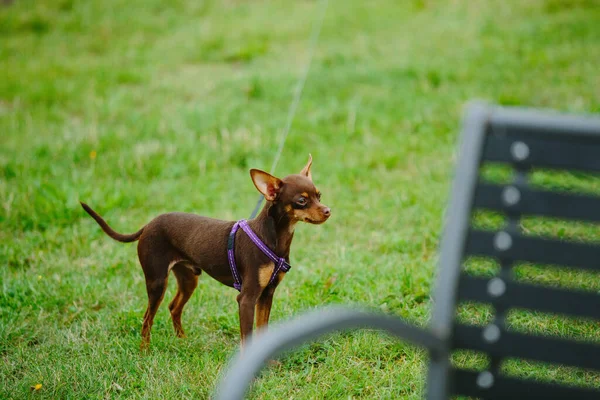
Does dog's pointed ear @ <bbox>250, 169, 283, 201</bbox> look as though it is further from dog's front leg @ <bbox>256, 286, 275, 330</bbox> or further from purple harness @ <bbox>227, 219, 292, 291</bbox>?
dog's front leg @ <bbox>256, 286, 275, 330</bbox>

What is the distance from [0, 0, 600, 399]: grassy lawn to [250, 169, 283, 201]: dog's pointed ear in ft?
2.97

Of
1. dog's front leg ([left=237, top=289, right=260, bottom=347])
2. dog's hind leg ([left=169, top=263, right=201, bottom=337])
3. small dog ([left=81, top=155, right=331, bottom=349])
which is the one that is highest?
small dog ([left=81, top=155, right=331, bottom=349])

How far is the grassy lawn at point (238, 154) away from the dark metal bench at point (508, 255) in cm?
137

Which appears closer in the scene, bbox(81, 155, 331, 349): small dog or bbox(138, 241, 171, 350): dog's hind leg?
bbox(81, 155, 331, 349): small dog

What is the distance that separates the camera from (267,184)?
115 inches

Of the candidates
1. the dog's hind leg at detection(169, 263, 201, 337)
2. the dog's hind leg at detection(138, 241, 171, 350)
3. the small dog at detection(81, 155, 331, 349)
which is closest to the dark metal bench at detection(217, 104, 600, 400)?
the small dog at detection(81, 155, 331, 349)

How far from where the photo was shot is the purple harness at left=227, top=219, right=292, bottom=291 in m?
3.01

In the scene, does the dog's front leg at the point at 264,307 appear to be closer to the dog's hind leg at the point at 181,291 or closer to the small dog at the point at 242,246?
the small dog at the point at 242,246

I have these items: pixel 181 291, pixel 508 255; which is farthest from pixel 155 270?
pixel 508 255

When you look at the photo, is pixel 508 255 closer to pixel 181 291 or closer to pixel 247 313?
pixel 247 313

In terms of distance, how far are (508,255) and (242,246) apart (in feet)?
5.46

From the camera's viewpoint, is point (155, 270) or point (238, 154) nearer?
point (155, 270)

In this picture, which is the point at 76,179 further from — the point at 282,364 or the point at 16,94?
the point at 282,364

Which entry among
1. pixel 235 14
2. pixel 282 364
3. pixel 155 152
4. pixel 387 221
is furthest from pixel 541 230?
pixel 235 14
